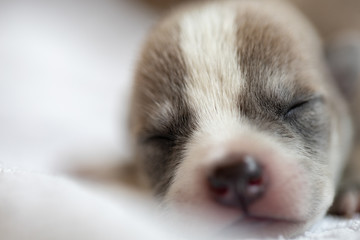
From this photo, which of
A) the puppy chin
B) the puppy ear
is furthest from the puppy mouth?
the puppy ear

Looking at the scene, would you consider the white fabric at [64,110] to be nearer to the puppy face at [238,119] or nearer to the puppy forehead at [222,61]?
the puppy face at [238,119]

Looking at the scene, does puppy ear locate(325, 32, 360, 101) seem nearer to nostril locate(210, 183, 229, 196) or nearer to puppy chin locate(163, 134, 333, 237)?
puppy chin locate(163, 134, 333, 237)

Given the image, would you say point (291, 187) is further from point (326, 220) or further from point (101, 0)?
point (101, 0)

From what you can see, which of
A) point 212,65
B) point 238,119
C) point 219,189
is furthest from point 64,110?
point 219,189

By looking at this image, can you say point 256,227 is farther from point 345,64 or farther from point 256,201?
point 345,64

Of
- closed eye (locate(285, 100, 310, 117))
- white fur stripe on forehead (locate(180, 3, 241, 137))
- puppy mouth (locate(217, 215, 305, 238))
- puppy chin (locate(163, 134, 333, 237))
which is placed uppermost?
white fur stripe on forehead (locate(180, 3, 241, 137))

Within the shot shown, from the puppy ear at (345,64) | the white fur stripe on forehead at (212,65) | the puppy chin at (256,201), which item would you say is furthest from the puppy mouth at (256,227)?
the puppy ear at (345,64)
